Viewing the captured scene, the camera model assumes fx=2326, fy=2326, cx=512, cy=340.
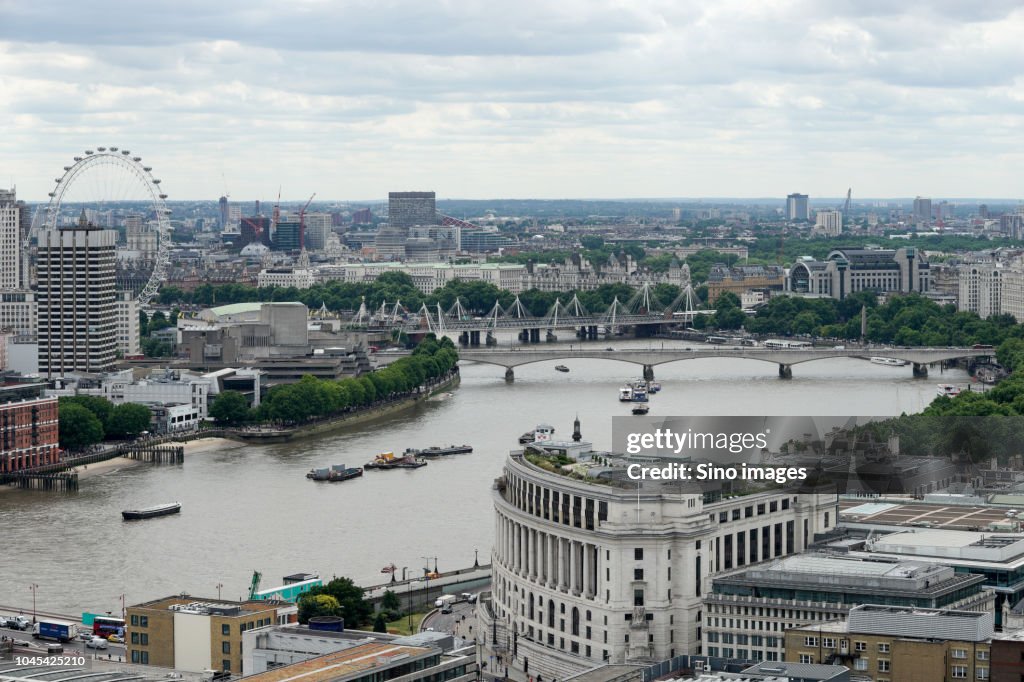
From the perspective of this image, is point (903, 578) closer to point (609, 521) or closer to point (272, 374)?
point (609, 521)

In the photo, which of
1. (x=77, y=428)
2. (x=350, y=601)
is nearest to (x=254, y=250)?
(x=77, y=428)

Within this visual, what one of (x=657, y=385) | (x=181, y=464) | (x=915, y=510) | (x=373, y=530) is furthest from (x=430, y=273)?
(x=915, y=510)

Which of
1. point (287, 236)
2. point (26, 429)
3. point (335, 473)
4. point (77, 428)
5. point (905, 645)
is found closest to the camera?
point (905, 645)

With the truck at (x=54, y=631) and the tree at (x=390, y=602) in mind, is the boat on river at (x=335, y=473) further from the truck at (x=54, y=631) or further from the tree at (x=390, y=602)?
the truck at (x=54, y=631)

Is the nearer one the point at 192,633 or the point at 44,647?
the point at 192,633

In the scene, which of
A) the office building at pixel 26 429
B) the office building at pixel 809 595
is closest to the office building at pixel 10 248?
the office building at pixel 26 429

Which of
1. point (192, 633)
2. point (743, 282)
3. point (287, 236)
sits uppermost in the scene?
point (287, 236)

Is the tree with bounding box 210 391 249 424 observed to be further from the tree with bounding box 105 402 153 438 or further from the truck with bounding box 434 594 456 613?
the truck with bounding box 434 594 456 613

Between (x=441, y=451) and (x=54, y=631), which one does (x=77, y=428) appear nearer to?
(x=441, y=451)
